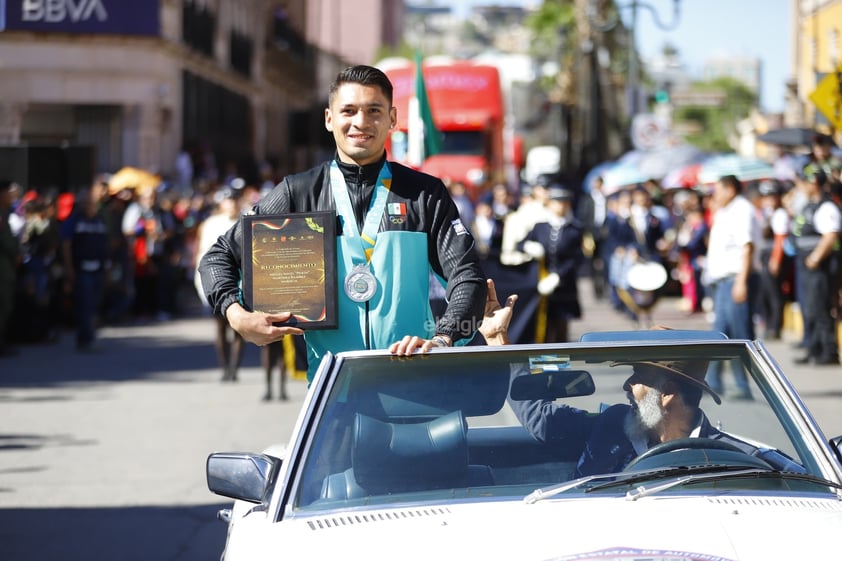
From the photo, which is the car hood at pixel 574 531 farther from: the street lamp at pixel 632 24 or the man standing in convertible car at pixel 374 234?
the street lamp at pixel 632 24

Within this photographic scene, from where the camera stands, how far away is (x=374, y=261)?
16.1ft

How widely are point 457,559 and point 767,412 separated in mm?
1383

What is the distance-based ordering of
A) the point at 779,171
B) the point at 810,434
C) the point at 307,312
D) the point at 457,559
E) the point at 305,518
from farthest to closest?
the point at 779,171
the point at 307,312
the point at 810,434
the point at 305,518
the point at 457,559

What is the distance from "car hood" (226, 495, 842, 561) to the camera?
348 centimetres

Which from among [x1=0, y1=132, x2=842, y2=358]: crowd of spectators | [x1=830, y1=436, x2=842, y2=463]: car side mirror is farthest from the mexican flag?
[x1=830, y1=436, x2=842, y2=463]: car side mirror

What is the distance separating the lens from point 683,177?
102ft

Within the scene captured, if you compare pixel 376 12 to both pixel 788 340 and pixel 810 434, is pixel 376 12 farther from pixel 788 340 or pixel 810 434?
pixel 810 434

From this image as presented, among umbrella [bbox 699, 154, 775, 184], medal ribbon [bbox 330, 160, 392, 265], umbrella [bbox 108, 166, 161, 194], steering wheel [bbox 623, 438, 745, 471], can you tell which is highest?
umbrella [bbox 699, 154, 775, 184]

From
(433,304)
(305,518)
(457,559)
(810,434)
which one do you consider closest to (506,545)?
(457,559)

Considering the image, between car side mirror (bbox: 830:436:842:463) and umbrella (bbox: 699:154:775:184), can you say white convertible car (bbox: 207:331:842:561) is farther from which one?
umbrella (bbox: 699:154:775:184)

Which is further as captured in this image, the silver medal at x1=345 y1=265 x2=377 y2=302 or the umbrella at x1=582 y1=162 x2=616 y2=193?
the umbrella at x1=582 y1=162 x2=616 y2=193

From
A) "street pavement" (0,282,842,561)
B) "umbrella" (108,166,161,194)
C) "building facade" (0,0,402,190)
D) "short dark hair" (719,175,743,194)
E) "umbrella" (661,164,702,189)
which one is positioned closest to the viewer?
"street pavement" (0,282,842,561)

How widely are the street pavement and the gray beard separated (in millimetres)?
3433

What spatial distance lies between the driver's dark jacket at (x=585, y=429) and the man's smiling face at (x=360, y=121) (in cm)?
111
